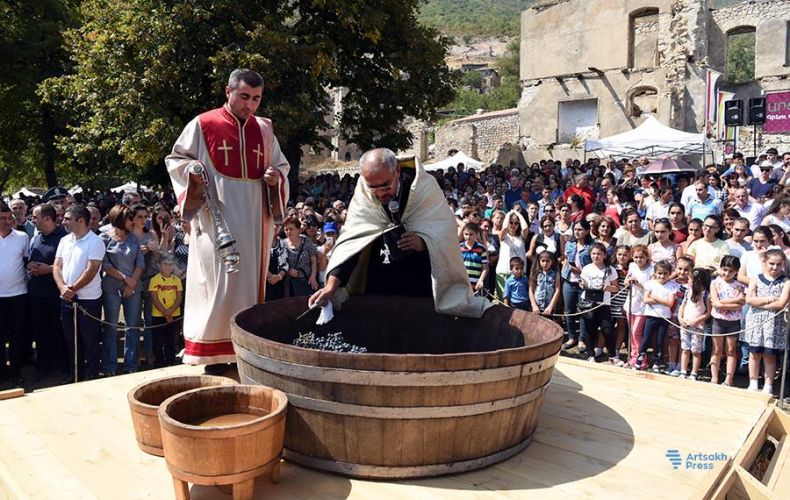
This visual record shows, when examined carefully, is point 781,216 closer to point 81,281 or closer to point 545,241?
point 545,241

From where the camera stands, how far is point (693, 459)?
148 inches

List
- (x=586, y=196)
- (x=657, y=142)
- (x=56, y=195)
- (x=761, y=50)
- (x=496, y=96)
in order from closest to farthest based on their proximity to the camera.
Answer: (x=56, y=195) → (x=586, y=196) → (x=657, y=142) → (x=761, y=50) → (x=496, y=96)

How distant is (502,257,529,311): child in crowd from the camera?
902 cm

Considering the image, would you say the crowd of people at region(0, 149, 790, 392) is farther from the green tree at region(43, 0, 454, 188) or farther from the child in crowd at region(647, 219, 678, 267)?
the green tree at region(43, 0, 454, 188)

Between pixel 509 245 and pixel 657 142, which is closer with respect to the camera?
pixel 509 245

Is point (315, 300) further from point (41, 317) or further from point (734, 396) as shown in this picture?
point (41, 317)

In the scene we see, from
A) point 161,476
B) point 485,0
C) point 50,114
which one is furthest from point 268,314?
point 485,0

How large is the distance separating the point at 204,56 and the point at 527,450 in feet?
48.1

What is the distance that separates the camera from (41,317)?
769 centimetres

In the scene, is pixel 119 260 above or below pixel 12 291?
above

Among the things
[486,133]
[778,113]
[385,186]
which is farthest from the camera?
[486,133]

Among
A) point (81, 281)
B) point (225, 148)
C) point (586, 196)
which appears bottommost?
point (81, 281)

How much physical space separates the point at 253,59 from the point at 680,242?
10.2 meters

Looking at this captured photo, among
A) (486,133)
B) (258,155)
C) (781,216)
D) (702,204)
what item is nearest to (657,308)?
(781,216)
